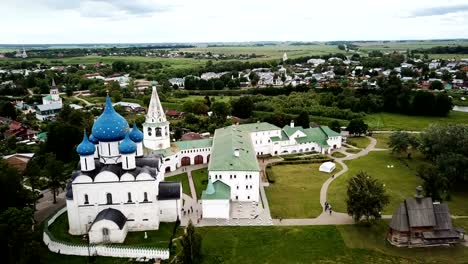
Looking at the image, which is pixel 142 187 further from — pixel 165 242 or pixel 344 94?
pixel 344 94

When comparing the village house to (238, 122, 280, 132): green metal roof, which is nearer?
the village house

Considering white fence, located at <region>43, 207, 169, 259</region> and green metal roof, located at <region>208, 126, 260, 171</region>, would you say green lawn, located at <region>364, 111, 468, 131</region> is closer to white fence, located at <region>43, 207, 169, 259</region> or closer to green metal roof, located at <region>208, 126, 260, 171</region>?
green metal roof, located at <region>208, 126, 260, 171</region>

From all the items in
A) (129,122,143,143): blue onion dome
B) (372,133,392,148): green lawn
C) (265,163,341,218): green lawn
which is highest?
(129,122,143,143): blue onion dome

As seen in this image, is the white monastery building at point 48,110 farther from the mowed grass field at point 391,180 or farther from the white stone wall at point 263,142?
the mowed grass field at point 391,180

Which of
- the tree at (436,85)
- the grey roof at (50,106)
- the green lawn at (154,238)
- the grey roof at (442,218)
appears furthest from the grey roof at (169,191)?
the tree at (436,85)

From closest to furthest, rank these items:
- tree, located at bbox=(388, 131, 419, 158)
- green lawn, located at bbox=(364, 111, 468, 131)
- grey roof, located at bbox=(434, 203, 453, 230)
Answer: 1. grey roof, located at bbox=(434, 203, 453, 230)
2. tree, located at bbox=(388, 131, 419, 158)
3. green lawn, located at bbox=(364, 111, 468, 131)

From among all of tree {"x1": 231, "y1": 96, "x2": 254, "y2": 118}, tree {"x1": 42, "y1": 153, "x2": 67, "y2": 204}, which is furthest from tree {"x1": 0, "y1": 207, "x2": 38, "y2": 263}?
tree {"x1": 231, "y1": 96, "x2": 254, "y2": 118}
